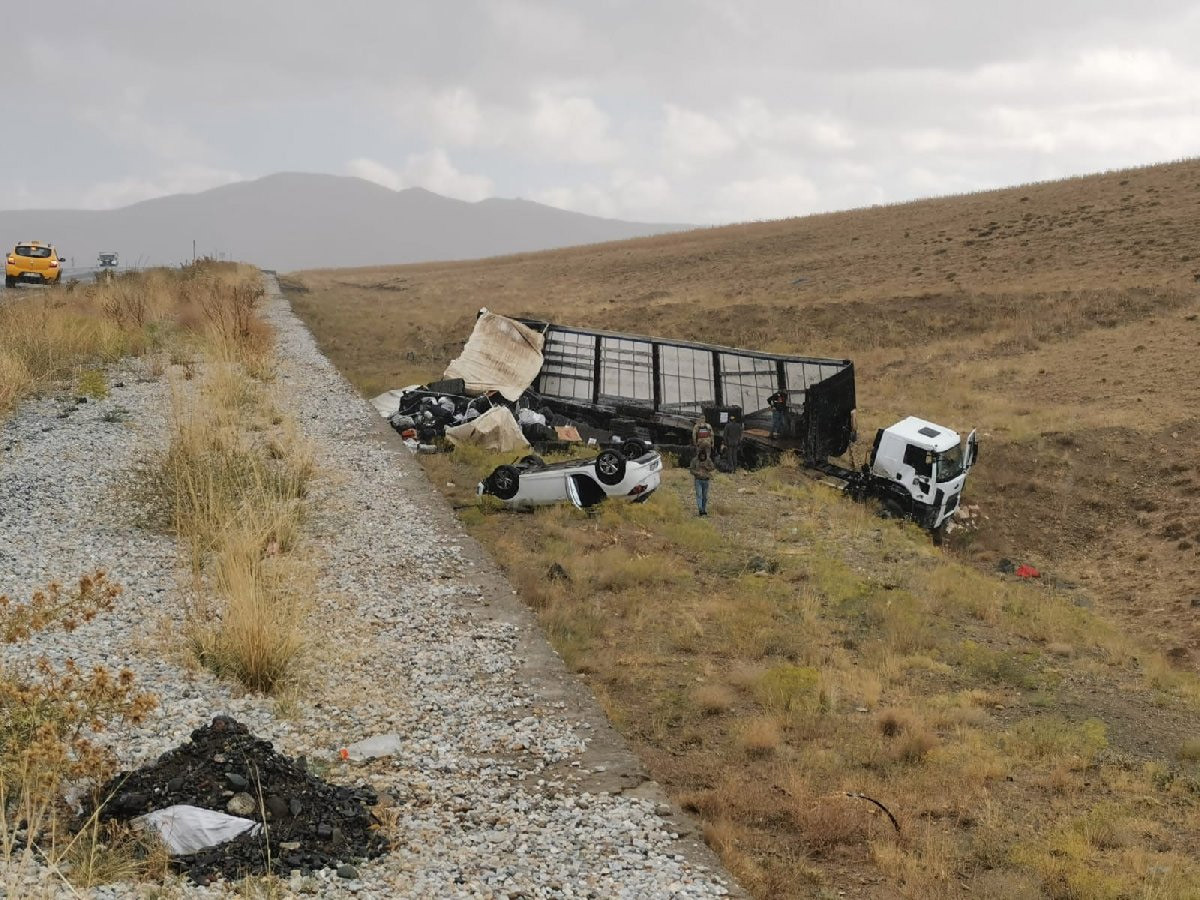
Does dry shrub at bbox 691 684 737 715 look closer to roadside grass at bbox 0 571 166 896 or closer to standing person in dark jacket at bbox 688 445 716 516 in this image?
roadside grass at bbox 0 571 166 896

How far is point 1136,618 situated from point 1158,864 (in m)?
9.52

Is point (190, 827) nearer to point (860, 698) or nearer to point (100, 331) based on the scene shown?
point (860, 698)

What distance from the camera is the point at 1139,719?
34.7 feet

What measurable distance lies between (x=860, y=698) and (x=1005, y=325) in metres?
30.2

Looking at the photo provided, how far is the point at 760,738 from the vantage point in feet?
29.9

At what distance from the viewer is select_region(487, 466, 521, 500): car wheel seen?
53.1 feet

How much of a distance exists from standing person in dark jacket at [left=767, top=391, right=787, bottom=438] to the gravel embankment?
11.1 m

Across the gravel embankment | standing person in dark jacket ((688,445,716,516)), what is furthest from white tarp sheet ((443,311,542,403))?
the gravel embankment

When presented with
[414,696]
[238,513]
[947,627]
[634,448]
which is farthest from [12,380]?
[947,627]

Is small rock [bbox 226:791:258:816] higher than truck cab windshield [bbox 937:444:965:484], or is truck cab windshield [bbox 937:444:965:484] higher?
truck cab windshield [bbox 937:444:965:484]

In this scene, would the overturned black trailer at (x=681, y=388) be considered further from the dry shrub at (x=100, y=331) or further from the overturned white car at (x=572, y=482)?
the dry shrub at (x=100, y=331)

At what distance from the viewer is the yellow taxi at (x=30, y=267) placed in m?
38.7

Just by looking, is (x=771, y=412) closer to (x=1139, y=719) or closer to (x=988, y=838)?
(x=1139, y=719)

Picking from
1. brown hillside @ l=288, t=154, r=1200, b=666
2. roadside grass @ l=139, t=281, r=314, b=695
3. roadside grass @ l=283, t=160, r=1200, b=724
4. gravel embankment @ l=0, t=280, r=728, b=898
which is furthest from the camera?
brown hillside @ l=288, t=154, r=1200, b=666
